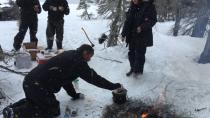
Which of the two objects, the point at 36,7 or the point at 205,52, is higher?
the point at 36,7

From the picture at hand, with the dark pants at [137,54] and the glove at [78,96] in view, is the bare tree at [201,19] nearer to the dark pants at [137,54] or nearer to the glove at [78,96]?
the dark pants at [137,54]

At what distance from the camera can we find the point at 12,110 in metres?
6.83

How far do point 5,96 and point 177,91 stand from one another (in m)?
3.69

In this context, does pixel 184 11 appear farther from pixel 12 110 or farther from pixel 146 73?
pixel 12 110

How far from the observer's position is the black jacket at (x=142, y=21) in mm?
7953

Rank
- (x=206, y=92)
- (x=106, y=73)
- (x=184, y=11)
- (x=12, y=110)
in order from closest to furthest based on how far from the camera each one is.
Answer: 1. (x=12, y=110)
2. (x=206, y=92)
3. (x=106, y=73)
4. (x=184, y=11)

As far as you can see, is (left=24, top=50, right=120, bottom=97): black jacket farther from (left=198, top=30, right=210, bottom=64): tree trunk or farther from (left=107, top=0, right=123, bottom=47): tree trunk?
(left=107, top=0, right=123, bottom=47): tree trunk

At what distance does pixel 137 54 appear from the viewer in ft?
27.1

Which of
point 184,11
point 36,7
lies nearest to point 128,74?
point 36,7

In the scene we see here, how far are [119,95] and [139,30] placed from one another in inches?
58.3

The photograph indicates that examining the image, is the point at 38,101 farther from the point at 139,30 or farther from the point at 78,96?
the point at 139,30

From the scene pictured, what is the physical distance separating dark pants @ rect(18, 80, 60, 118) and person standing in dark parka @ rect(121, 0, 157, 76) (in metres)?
2.19

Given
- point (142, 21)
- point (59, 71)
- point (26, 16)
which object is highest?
point (142, 21)

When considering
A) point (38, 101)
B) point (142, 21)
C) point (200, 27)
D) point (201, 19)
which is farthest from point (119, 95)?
point (200, 27)
